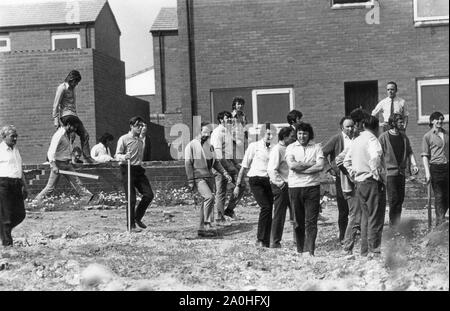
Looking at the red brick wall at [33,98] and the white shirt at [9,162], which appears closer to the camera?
the white shirt at [9,162]

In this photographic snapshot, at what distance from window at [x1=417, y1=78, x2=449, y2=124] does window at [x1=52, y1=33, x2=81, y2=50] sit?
42.2 feet

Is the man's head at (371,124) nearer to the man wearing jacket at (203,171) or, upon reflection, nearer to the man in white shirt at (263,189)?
the man in white shirt at (263,189)

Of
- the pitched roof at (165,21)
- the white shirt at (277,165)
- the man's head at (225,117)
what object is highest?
the pitched roof at (165,21)


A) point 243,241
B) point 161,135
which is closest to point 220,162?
point 243,241

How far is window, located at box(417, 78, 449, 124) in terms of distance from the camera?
58.9 feet

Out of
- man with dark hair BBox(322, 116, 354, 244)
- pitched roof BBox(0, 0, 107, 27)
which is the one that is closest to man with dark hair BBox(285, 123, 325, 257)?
man with dark hair BBox(322, 116, 354, 244)

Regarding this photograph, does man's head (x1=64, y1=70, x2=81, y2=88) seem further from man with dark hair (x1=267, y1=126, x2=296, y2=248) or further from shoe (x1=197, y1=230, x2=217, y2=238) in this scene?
man with dark hair (x1=267, y1=126, x2=296, y2=248)

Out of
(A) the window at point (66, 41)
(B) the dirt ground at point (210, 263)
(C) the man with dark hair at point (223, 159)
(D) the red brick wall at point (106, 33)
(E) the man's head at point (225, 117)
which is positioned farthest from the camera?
(D) the red brick wall at point (106, 33)

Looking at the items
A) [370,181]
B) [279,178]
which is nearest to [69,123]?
[279,178]

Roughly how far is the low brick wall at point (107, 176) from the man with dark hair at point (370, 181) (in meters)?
6.80

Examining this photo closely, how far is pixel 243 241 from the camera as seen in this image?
1120 centimetres

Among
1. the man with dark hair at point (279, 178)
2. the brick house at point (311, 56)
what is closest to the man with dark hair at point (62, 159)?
the man with dark hair at point (279, 178)

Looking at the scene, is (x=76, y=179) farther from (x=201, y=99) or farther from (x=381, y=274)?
(x=381, y=274)

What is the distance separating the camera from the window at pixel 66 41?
26953 mm
